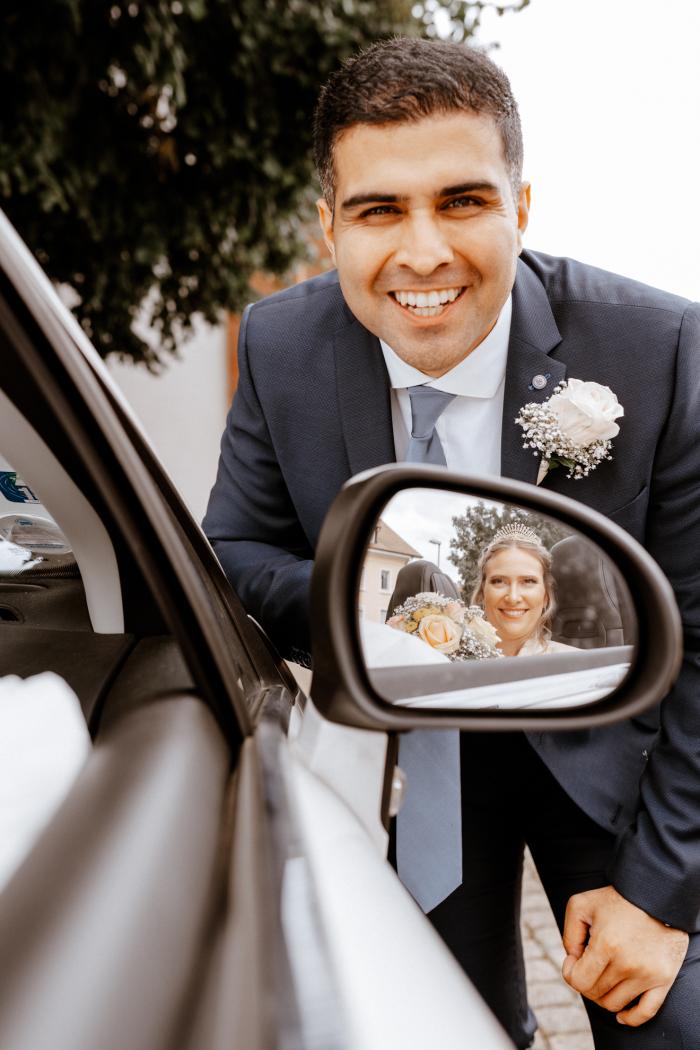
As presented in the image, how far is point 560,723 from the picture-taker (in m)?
1.03

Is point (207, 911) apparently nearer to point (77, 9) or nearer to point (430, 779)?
point (430, 779)

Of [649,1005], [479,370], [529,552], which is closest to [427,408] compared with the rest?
[479,370]

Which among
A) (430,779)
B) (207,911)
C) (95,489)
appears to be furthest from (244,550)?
(207,911)

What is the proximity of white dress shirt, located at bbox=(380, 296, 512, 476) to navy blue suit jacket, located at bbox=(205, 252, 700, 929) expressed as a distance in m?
0.05

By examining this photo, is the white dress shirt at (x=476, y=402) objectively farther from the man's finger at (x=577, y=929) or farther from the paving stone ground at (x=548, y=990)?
the paving stone ground at (x=548, y=990)

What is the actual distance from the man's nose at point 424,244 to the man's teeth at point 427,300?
52 millimetres

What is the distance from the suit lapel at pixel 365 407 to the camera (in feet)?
6.47

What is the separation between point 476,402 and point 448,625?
0.96 meters

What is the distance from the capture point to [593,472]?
1.81 metres

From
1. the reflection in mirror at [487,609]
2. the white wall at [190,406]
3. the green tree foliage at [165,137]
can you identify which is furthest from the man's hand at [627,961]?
the white wall at [190,406]

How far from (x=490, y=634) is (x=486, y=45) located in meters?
5.03

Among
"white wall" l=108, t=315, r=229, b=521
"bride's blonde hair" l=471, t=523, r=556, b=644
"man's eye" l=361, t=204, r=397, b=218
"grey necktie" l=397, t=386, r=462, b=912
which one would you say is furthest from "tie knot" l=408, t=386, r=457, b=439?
"white wall" l=108, t=315, r=229, b=521

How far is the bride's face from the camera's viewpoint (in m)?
1.09

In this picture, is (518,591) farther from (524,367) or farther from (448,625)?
(524,367)
